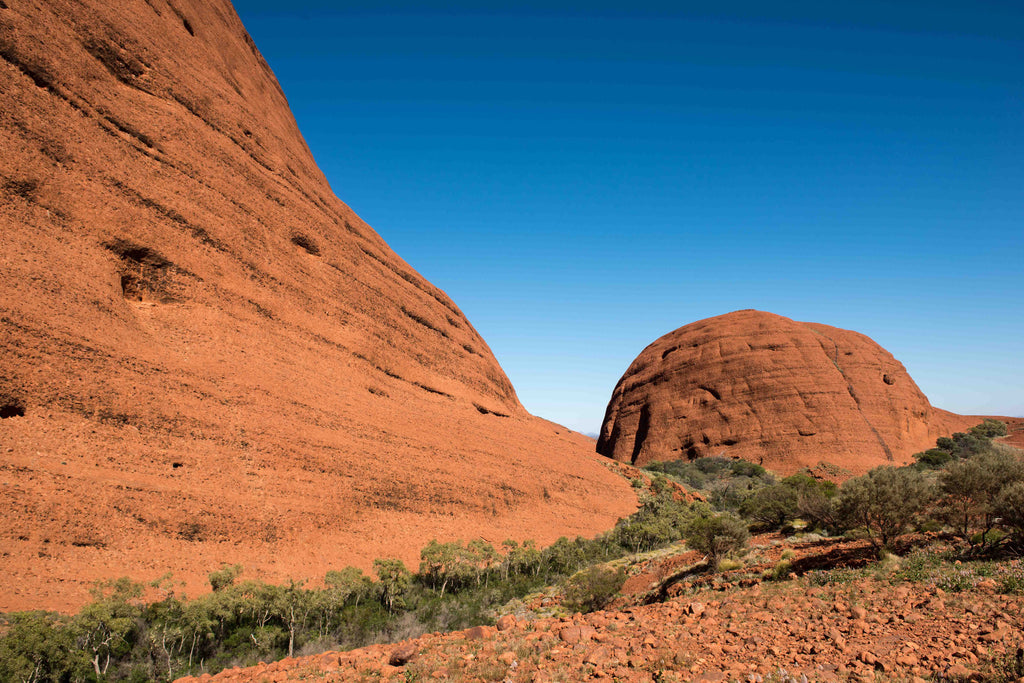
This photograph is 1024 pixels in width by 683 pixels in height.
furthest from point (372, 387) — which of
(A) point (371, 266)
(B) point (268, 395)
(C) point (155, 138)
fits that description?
(C) point (155, 138)

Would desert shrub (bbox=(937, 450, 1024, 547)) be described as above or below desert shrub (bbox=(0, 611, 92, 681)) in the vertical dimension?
above

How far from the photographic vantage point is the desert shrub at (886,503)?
1276 centimetres

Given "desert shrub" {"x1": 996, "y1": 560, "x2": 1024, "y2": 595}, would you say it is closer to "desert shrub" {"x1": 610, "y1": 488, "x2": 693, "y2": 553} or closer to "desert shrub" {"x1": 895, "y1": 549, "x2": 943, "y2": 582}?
"desert shrub" {"x1": 895, "y1": 549, "x2": 943, "y2": 582}

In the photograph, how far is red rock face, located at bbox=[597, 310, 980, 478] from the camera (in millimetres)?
48000

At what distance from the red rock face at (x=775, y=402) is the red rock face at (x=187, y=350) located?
32312mm

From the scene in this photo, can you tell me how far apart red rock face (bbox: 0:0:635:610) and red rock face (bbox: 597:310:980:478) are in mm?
32312

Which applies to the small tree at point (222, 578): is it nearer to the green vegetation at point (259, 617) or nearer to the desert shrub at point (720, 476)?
the green vegetation at point (259, 617)

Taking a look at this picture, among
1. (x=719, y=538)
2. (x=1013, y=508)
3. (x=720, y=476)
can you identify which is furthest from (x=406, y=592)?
(x=720, y=476)

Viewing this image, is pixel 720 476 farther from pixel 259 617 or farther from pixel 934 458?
pixel 259 617

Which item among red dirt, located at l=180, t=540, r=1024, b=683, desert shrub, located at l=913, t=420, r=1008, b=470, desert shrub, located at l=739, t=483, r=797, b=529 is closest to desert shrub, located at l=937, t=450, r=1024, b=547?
red dirt, located at l=180, t=540, r=1024, b=683

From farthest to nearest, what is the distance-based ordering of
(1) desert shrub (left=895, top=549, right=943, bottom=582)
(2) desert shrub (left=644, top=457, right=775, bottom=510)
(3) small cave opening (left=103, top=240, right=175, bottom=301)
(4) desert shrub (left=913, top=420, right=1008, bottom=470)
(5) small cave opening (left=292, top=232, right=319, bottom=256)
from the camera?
1. (4) desert shrub (left=913, top=420, right=1008, bottom=470)
2. (2) desert shrub (left=644, top=457, right=775, bottom=510)
3. (5) small cave opening (left=292, top=232, right=319, bottom=256)
4. (3) small cave opening (left=103, top=240, right=175, bottom=301)
5. (1) desert shrub (left=895, top=549, right=943, bottom=582)

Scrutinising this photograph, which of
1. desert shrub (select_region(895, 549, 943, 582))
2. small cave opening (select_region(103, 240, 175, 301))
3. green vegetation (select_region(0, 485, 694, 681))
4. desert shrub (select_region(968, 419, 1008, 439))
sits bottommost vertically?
green vegetation (select_region(0, 485, 694, 681))

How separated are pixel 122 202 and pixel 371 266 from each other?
11675mm

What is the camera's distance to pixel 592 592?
1325 cm
